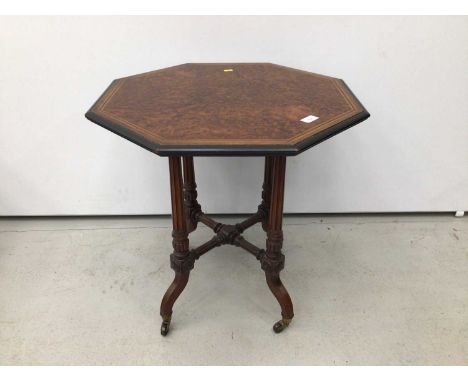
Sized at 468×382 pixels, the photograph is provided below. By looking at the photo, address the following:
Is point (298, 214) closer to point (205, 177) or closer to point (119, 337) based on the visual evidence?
point (205, 177)

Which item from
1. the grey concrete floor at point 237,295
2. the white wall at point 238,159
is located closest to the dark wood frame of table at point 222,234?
the grey concrete floor at point 237,295

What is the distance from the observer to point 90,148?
2537 millimetres

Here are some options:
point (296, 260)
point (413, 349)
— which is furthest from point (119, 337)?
point (413, 349)

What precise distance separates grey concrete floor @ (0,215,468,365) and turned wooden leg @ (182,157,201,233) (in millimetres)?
275

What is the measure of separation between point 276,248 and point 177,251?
436 millimetres

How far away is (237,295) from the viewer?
7.15ft

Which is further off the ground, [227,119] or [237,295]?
[227,119]

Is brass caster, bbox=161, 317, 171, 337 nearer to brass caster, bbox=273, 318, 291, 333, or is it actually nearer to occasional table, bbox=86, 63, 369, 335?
occasional table, bbox=86, 63, 369, 335

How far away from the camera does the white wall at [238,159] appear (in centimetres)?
224

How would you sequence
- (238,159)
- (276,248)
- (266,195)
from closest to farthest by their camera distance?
(276,248) → (266,195) → (238,159)

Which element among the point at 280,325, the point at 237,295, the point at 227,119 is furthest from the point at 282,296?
the point at 227,119

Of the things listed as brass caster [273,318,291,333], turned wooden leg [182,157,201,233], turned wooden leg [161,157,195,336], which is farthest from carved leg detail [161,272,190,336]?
brass caster [273,318,291,333]

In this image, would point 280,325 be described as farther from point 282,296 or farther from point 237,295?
point 237,295

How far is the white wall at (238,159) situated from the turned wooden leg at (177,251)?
85 cm
